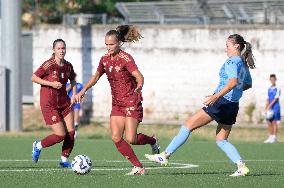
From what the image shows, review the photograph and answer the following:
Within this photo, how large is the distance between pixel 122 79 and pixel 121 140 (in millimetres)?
923

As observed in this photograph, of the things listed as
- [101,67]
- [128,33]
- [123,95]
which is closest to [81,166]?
[123,95]

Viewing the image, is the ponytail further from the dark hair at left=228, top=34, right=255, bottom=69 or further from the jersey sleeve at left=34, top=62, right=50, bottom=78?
the jersey sleeve at left=34, top=62, right=50, bottom=78

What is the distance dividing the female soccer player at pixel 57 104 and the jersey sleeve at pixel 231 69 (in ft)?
11.7

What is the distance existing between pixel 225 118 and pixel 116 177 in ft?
6.07

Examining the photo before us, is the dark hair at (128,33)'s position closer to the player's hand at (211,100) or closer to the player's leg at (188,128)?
the player's leg at (188,128)

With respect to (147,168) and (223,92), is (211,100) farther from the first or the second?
(147,168)

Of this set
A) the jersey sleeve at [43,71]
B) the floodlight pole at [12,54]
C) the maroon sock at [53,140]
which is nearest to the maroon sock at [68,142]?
the maroon sock at [53,140]

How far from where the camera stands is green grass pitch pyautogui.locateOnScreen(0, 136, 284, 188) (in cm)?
1496

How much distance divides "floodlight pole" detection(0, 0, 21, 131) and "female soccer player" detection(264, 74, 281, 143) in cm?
803

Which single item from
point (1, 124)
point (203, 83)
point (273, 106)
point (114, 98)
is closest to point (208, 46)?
point (203, 83)

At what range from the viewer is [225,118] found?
16234mm

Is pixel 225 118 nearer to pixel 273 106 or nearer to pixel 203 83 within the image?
pixel 273 106

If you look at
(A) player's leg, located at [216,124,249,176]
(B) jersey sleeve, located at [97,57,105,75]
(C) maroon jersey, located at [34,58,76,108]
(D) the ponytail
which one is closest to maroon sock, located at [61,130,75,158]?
(C) maroon jersey, located at [34,58,76,108]

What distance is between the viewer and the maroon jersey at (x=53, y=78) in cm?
1869
